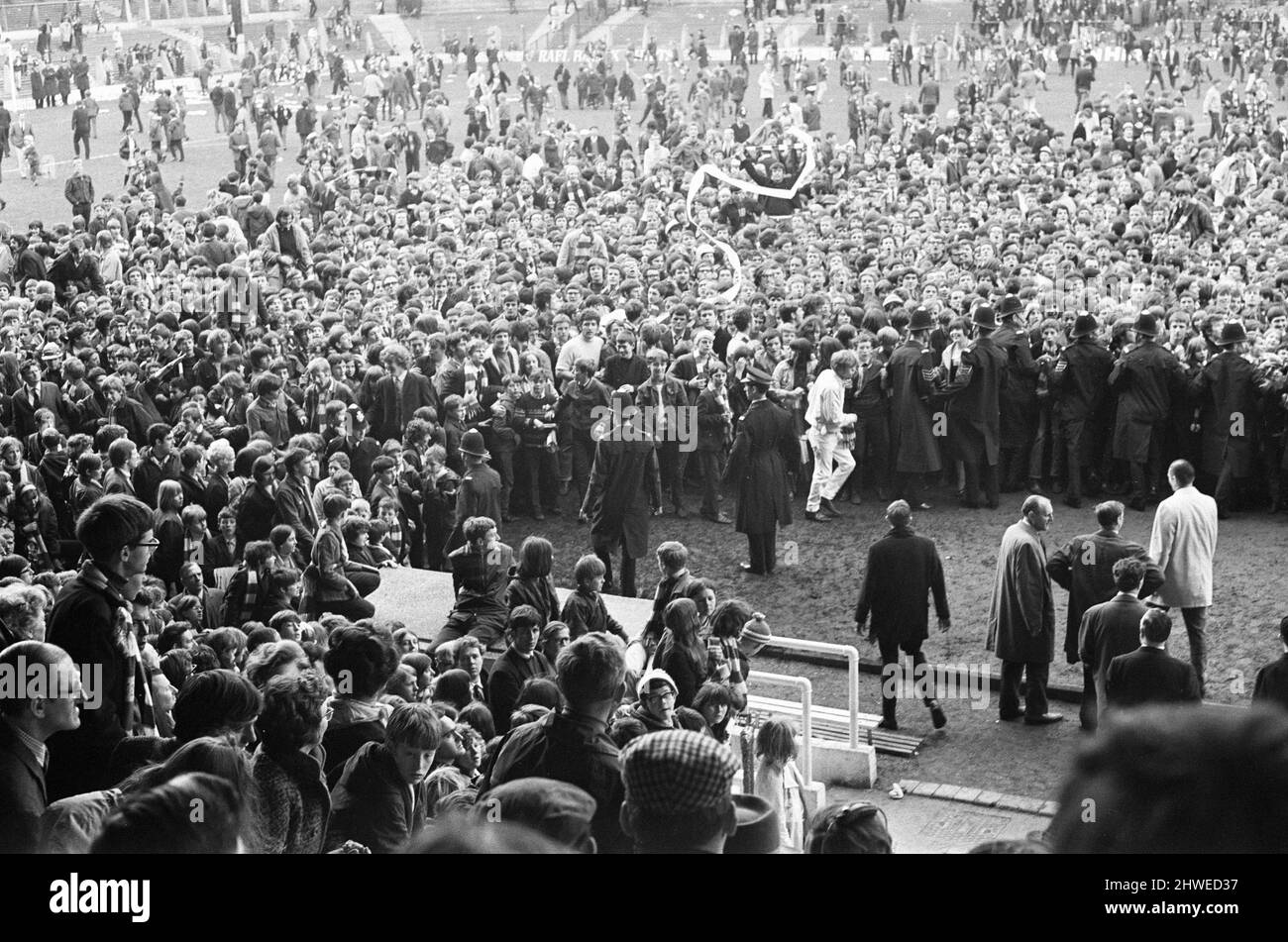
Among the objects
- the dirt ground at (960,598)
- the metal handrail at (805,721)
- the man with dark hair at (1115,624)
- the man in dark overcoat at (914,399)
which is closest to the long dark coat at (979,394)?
the man in dark overcoat at (914,399)

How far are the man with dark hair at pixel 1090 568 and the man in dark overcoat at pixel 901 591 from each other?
2.38 feet

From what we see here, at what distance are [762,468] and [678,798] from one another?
9.16 metres

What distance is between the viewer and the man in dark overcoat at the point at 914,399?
534 inches

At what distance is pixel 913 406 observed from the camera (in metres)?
13.6

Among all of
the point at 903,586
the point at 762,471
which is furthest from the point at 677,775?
the point at 762,471

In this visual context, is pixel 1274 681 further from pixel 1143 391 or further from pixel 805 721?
pixel 1143 391

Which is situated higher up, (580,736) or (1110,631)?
(580,736)

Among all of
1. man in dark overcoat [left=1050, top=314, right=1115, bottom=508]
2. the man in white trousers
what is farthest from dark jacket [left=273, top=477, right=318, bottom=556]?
man in dark overcoat [left=1050, top=314, right=1115, bottom=508]

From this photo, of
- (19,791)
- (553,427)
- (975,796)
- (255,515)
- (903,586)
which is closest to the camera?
(19,791)

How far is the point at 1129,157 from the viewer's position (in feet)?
82.2

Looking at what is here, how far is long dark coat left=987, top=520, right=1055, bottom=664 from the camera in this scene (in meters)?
9.84

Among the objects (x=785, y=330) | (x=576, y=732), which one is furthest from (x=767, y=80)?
(x=576, y=732)

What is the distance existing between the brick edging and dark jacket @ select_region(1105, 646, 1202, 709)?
127 cm
